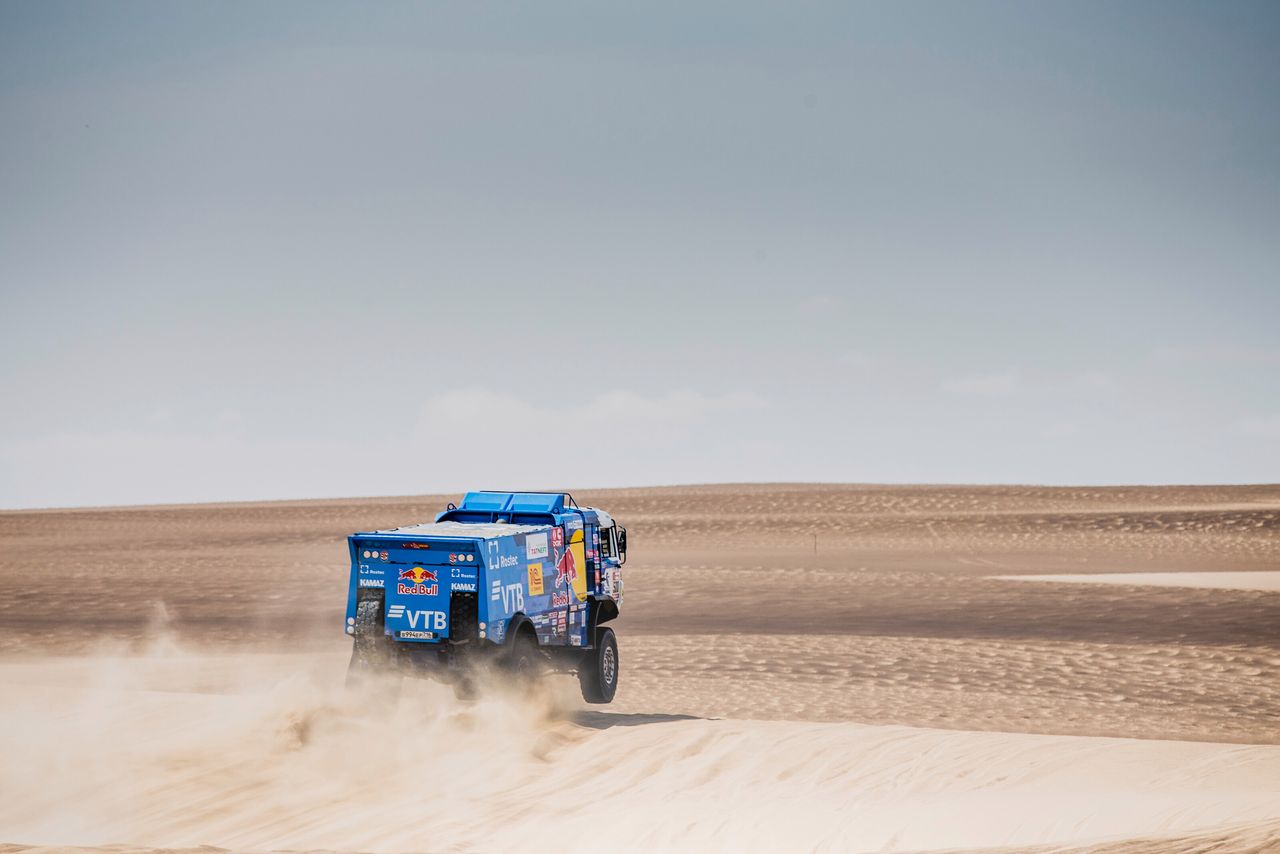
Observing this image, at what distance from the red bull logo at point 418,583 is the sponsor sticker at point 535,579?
162cm

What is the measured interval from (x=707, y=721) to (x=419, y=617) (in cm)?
402

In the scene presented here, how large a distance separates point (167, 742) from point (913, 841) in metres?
8.96

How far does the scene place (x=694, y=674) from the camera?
944 inches

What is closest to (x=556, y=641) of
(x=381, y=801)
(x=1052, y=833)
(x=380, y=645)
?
(x=380, y=645)

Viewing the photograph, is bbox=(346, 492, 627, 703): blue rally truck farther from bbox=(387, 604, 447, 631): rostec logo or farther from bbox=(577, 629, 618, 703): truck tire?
bbox=(577, 629, 618, 703): truck tire

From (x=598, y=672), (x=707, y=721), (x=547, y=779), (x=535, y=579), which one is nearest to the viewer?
(x=547, y=779)

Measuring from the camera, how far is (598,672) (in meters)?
19.7

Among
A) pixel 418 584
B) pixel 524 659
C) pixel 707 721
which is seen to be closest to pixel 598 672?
pixel 524 659

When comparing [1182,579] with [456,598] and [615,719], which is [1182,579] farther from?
[456,598]

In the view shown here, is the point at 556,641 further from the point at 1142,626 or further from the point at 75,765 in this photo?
the point at 1142,626

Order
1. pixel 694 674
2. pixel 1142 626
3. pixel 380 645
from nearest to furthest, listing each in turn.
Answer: pixel 380 645 → pixel 694 674 → pixel 1142 626

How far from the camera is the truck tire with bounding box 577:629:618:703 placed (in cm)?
1959

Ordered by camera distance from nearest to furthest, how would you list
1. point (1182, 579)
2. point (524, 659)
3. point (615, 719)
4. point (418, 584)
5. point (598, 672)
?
point (418, 584), point (524, 659), point (615, 719), point (598, 672), point (1182, 579)

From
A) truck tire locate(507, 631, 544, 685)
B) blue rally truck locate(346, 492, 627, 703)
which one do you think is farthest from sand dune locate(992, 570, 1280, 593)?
truck tire locate(507, 631, 544, 685)
